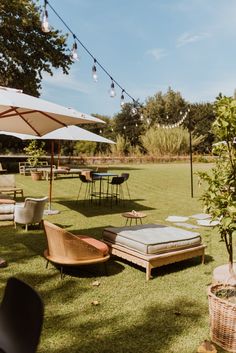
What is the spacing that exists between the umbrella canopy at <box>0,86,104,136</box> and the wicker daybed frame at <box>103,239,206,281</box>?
2249 mm

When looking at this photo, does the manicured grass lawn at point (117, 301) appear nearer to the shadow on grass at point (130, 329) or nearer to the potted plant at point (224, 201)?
the shadow on grass at point (130, 329)

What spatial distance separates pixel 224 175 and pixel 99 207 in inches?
325

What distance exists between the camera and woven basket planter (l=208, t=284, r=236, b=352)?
3467mm

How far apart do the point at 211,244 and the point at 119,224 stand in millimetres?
2602

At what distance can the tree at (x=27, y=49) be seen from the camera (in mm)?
23172

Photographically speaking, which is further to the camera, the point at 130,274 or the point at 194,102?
the point at 194,102

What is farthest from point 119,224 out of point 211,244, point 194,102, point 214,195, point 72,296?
point 194,102

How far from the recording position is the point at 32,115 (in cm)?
667

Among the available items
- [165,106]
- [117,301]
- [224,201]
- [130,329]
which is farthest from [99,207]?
[165,106]

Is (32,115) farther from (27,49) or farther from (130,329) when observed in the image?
(27,49)

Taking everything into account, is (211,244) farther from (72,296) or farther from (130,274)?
(72,296)

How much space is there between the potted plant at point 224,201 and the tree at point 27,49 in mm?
22356

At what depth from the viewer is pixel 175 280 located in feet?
17.8

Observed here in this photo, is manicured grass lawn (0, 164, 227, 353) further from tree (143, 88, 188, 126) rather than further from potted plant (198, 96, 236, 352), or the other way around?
tree (143, 88, 188, 126)
